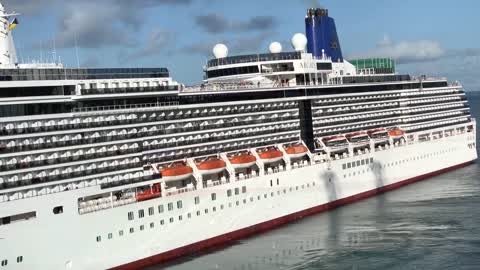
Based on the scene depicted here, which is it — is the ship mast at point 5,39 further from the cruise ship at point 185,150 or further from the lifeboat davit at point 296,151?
the lifeboat davit at point 296,151

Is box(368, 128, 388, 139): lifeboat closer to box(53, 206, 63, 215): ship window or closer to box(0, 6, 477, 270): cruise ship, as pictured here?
box(0, 6, 477, 270): cruise ship

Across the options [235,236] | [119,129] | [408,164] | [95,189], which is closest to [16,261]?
[95,189]

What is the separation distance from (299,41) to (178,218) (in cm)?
2599

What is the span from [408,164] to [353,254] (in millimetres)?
25379

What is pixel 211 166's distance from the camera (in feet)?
131

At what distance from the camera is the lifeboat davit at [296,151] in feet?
154

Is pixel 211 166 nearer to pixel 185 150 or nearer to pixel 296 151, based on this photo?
pixel 185 150

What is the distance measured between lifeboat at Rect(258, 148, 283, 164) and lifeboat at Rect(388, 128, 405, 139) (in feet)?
54.0

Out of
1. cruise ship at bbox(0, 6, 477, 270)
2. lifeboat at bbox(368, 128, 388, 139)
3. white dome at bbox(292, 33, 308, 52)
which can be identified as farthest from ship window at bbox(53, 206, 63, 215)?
lifeboat at bbox(368, 128, 388, 139)

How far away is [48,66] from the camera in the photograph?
3309 centimetres

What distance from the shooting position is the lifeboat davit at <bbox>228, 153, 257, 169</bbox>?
1647 inches

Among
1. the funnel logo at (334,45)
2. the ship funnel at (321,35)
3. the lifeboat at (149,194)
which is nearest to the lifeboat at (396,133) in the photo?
the ship funnel at (321,35)

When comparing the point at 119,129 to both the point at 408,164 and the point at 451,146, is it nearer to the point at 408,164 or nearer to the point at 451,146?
the point at 408,164

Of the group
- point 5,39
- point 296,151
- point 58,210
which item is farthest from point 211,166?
point 5,39
